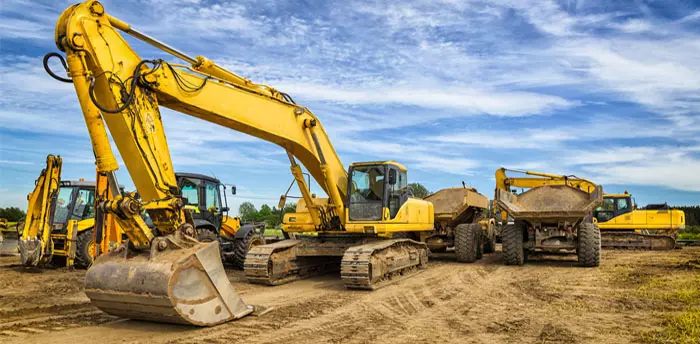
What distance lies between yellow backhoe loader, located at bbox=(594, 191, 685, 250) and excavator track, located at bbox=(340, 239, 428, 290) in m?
12.4

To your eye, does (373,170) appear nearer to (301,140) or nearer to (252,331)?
(301,140)

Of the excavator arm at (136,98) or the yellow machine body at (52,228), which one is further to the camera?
the yellow machine body at (52,228)

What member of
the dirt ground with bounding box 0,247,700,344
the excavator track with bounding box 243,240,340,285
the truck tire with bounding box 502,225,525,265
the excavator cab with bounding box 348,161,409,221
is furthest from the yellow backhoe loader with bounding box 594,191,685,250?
the excavator track with bounding box 243,240,340,285

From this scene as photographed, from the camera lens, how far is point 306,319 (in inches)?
307

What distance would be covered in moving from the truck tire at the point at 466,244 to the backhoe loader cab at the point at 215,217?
5.60 m

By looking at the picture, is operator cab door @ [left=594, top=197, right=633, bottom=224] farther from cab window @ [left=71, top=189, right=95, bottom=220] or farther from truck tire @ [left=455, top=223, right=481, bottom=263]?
cab window @ [left=71, top=189, right=95, bottom=220]

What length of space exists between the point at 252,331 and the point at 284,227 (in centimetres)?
576

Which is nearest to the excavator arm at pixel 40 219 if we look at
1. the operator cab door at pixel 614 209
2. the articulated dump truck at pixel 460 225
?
the articulated dump truck at pixel 460 225

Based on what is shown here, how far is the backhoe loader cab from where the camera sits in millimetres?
13828

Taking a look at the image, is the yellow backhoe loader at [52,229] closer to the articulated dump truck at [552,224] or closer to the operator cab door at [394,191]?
the operator cab door at [394,191]

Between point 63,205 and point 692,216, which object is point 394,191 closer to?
point 63,205

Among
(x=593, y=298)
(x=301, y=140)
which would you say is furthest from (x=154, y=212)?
(x=593, y=298)

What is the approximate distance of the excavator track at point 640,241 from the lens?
21812 mm

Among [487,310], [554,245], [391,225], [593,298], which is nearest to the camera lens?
[487,310]
